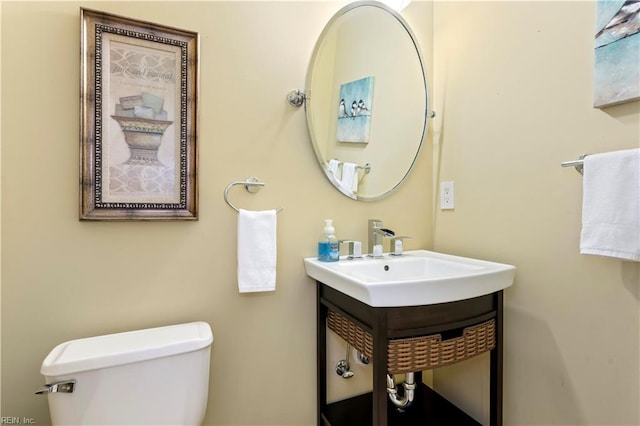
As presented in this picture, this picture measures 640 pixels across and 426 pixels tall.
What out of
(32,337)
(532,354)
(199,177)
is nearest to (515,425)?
(532,354)

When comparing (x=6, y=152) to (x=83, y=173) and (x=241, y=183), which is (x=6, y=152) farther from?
(x=241, y=183)

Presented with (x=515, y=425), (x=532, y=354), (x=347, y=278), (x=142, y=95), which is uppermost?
(x=142, y=95)

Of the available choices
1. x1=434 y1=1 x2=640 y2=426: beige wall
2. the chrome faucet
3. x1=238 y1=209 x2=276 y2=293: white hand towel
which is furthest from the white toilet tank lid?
x1=434 y1=1 x2=640 y2=426: beige wall

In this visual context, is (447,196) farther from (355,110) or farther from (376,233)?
(355,110)

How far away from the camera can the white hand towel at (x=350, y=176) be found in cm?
133

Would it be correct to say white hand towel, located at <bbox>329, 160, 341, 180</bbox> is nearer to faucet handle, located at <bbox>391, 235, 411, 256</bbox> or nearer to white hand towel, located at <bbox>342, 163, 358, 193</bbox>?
white hand towel, located at <bbox>342, 163, 358, 193</bbox>

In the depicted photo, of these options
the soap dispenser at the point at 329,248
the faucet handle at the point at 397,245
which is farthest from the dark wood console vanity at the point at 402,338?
the faucet handle at the point at 397,245

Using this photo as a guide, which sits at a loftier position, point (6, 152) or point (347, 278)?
point (6, 152)

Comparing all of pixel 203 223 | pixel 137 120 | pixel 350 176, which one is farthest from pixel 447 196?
pixel 137 120

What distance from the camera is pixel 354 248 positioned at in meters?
1.27

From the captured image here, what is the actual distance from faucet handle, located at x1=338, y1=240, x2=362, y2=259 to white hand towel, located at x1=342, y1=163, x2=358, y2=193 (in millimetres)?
235

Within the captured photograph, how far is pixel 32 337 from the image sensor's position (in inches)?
35.7

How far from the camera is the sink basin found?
0.85m

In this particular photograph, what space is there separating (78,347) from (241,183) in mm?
693
